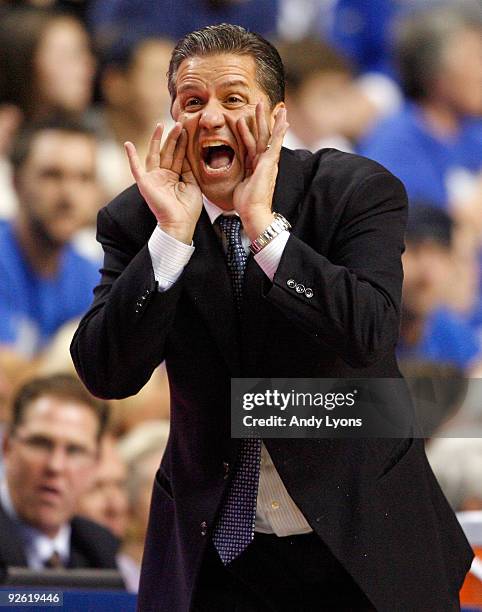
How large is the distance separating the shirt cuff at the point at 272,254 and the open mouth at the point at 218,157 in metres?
0.13

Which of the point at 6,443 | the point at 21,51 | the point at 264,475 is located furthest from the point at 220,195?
the point at 21,51

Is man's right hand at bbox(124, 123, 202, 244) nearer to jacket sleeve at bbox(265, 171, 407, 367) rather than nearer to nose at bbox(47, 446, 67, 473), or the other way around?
jacket sleeve at bbox(265, 171, 407, 367)

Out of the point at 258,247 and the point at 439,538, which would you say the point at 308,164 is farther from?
the point at 439,538

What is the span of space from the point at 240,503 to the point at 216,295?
253 mm

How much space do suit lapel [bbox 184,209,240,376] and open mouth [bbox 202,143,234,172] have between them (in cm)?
10

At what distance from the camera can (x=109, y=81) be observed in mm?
3404

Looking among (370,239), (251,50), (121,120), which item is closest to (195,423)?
(370,239)

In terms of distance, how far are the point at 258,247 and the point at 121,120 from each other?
2.09 metres

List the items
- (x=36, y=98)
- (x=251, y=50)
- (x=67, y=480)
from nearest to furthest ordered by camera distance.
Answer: (x=251, y=50)
(x=67, y=480)
(x=36, y=98)

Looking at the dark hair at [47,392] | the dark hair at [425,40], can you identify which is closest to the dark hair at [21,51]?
the dark hair at [47,392]

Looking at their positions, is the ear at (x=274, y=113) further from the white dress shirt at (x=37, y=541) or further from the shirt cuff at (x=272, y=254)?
the white dress shirt at (x=37, y=541)

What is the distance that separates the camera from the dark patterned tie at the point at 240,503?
1.42 m

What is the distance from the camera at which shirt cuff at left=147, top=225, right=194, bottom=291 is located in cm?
140

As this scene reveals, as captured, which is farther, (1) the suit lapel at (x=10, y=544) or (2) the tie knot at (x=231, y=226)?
(1) the suit lapel at (x=10, y=544)
